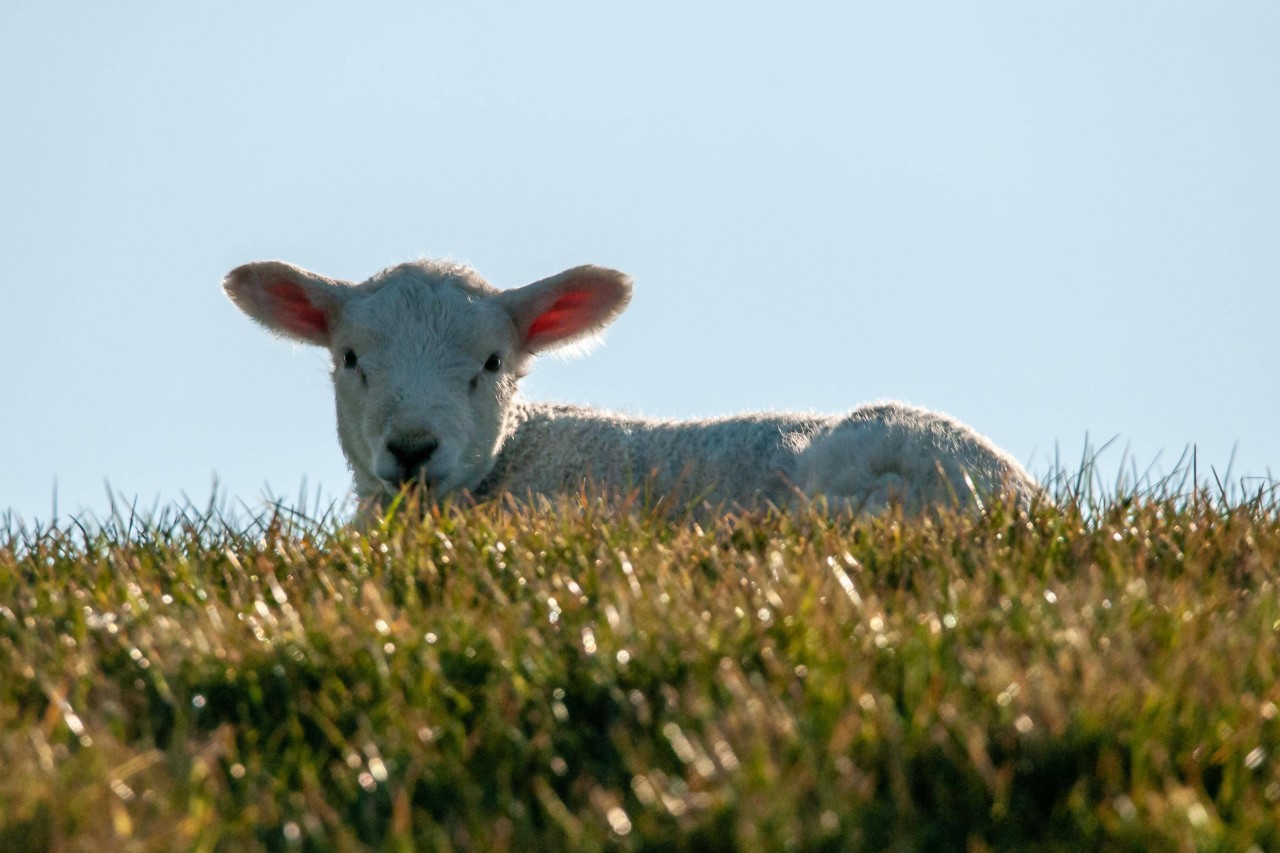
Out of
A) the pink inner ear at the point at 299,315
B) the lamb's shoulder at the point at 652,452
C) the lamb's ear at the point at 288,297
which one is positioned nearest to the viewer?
the lamb's shoulder at the point at 652,452

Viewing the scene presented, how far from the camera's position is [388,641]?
3.36 metres

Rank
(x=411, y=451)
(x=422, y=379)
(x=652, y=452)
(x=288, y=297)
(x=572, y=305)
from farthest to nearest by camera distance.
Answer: (x=572, y=305)
(x=288, y=297)
(x=652, y=452)
(x=422, y=379)
(x=411, y=451)

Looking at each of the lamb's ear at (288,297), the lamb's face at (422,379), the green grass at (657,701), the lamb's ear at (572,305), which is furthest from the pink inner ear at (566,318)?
the green grass at (657,701)

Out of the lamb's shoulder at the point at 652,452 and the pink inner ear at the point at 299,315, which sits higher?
the pink inner ear at the point at 299,315

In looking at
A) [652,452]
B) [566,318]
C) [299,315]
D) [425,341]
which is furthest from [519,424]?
[299,315]

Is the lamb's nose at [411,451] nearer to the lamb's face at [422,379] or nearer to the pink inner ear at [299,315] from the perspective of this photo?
the lamb's face at [422,379]

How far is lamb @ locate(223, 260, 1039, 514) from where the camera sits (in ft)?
21.9

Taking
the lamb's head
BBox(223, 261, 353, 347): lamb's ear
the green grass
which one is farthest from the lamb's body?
the green grass

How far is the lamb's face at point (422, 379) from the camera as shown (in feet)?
22.0

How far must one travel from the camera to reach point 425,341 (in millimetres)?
7191

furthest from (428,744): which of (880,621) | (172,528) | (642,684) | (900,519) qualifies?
(172,528)

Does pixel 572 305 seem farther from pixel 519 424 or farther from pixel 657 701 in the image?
pixel 657 701

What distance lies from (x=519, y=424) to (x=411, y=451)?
55.6 inches

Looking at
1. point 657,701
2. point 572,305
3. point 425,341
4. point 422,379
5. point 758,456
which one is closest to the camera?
point 657,701
